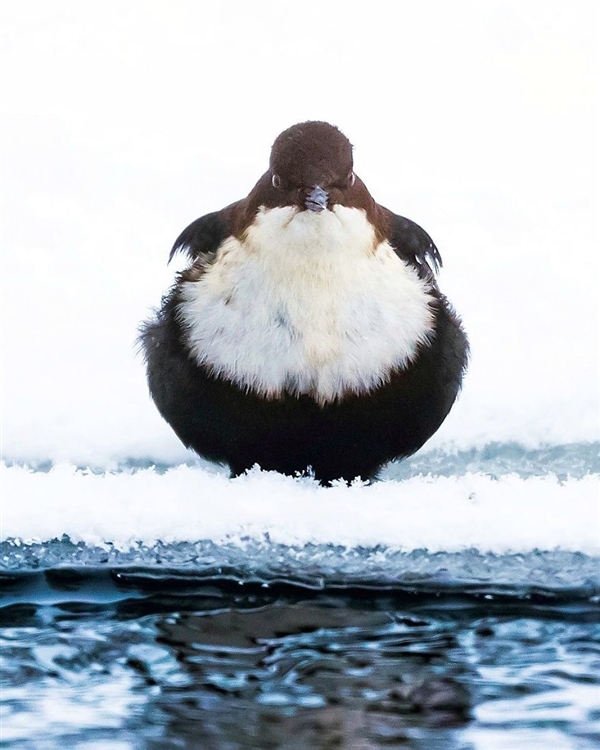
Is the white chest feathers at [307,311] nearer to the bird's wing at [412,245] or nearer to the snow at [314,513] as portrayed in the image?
the bird's wing at [412,245]

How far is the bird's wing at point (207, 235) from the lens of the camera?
13.6 ft

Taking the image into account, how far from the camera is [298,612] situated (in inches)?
127

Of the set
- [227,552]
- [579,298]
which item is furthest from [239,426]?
[579,298]

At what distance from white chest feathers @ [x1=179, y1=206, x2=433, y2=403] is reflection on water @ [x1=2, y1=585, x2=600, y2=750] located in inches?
32.2

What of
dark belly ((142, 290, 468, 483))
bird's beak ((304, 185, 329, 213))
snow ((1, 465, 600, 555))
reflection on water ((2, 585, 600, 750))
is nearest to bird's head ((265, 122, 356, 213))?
bird's beak ((304, 185, 329, 213))

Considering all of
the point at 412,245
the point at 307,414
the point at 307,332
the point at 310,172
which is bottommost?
the point at 307,414

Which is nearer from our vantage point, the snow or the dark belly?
the snow

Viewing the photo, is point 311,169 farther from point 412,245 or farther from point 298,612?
point 298,612

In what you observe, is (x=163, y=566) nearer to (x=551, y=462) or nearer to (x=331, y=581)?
(x=331, y=581)

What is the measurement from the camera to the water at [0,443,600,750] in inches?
109

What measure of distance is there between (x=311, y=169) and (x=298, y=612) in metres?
1.23

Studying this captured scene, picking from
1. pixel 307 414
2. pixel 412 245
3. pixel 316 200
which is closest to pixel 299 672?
pixel 307 414

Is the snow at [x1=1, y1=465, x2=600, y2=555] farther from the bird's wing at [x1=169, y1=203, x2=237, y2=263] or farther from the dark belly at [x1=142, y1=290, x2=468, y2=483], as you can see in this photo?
the bird's wing at [x1=169, y1=203, x2=237, y2=263]

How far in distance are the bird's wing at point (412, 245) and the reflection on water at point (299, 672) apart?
4.15 ft
